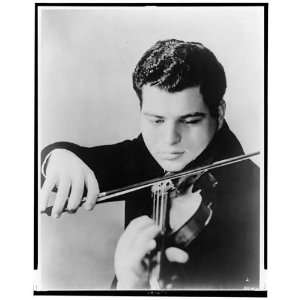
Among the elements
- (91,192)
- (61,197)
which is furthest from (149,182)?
(61,197)

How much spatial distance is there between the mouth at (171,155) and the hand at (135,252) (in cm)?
25

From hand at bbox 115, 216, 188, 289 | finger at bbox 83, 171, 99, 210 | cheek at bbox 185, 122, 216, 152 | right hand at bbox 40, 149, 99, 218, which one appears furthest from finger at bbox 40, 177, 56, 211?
cheek at bbox 185, 122, 216, 152

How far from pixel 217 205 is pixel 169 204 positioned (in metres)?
0.19

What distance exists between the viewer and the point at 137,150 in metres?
1.55

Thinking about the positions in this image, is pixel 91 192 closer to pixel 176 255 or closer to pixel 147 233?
pixel 147 233

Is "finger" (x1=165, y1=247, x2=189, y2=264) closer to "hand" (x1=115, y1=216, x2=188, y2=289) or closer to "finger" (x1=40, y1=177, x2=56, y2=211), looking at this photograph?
"hand" (x1=115, y1=216, x2=188, y2=289)

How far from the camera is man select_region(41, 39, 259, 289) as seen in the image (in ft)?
5.02

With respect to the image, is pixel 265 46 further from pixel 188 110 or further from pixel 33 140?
pixel 33 140

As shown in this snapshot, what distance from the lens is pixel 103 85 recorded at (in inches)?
61.4

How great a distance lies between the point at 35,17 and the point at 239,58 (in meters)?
0.86

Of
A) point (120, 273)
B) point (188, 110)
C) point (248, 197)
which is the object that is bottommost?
point (120, 273)

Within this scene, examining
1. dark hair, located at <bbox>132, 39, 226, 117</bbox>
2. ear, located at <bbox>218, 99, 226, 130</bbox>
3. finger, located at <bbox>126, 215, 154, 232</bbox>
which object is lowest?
finger, located at <bbox>126, 215, 154, 232</bbox>

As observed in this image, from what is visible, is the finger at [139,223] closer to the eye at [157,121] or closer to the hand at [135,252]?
the hand at [135,252]

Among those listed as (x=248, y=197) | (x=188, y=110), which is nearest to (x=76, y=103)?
(x=188, y=110)
